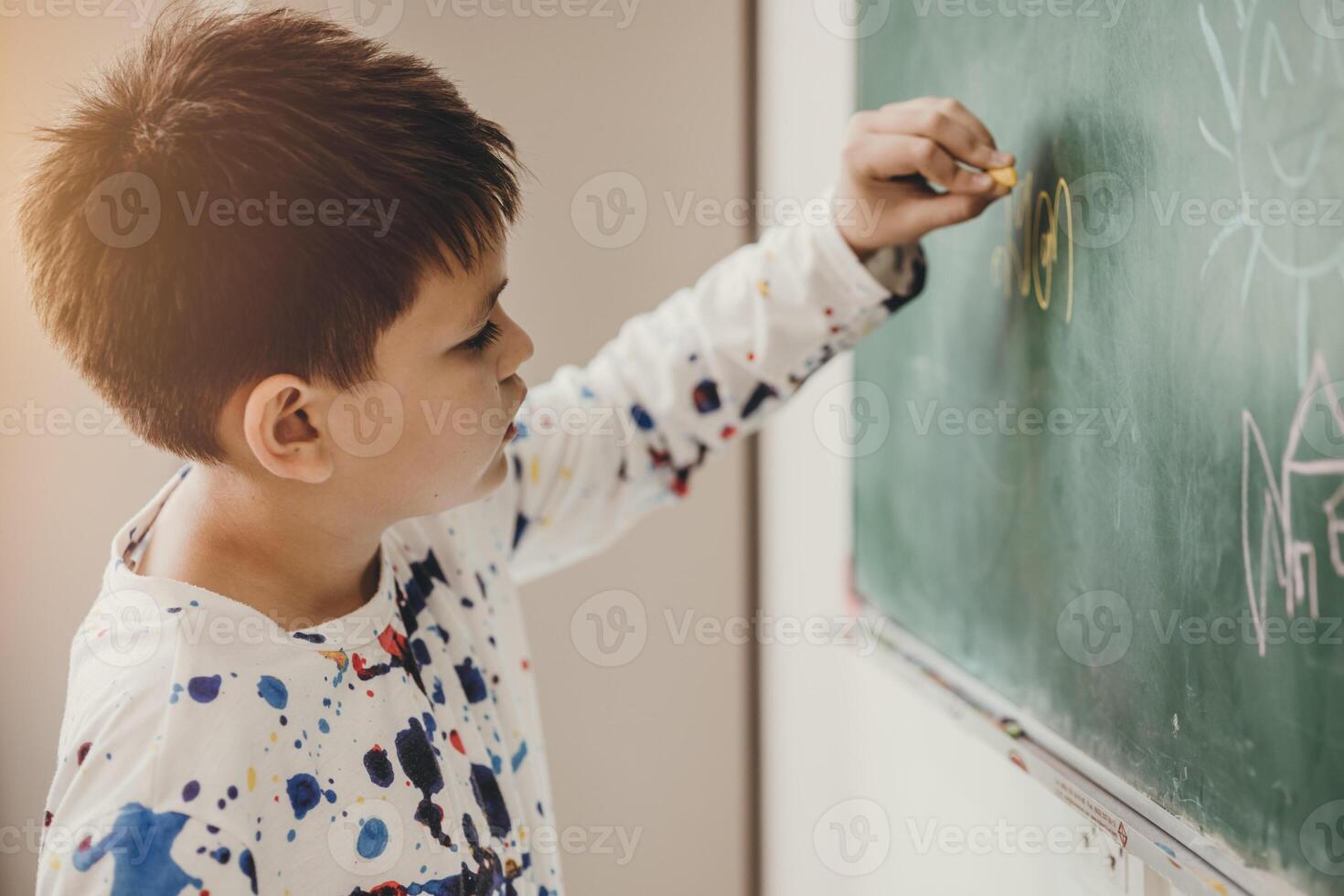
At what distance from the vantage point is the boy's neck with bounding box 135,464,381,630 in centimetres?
68

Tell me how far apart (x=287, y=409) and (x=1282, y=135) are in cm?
56

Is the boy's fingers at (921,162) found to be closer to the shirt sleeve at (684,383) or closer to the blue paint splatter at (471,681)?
the shirt sleeve at (684,383)

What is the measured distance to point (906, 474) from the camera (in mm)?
974

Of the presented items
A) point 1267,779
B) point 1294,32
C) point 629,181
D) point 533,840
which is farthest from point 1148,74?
point 629,181

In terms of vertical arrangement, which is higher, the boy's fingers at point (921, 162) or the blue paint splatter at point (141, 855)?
the boy's fingers at point (921, 162)

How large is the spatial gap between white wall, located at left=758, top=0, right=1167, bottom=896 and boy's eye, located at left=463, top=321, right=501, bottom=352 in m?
0.38

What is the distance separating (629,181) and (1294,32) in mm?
1104

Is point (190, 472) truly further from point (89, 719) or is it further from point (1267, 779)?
point (1267, 779)

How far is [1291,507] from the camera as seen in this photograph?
19.1 inches

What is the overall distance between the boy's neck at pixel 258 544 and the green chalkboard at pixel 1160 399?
0.47m

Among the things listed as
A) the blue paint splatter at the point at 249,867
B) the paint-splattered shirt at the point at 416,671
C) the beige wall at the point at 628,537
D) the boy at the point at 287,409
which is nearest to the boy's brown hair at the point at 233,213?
the boy at the point at 287,409

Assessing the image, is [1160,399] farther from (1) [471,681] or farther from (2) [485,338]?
(1) [471,681]

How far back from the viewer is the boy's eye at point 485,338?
708 mm

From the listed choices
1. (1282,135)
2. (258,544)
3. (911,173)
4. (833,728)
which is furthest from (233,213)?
(833,728)
